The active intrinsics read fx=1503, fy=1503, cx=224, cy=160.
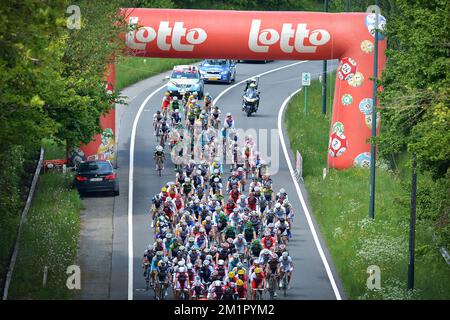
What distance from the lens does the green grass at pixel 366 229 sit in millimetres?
36656

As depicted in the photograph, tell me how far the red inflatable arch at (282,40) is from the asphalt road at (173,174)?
8.68 ft

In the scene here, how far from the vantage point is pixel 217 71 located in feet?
218

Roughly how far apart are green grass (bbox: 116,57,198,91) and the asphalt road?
1.60ft

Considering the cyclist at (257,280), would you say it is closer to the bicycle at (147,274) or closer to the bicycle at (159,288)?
the bicycle at (159,288)

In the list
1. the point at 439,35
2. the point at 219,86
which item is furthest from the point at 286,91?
the point at 439,35

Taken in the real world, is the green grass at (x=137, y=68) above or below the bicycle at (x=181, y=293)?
above

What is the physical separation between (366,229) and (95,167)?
931cm

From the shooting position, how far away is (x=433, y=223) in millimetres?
34594

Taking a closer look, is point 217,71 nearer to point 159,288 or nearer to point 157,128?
point 157,128

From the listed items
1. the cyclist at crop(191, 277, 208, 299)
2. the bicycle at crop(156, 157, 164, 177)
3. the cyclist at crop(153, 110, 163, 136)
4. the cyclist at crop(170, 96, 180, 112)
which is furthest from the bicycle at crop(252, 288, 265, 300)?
the cyclist at crop(170, 96, 180, 112)

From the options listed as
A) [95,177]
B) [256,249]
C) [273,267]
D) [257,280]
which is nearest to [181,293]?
[257,280]

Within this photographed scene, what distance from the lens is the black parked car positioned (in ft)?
152

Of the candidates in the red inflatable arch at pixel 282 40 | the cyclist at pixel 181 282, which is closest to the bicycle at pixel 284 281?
the cyclist at pixel 181 282

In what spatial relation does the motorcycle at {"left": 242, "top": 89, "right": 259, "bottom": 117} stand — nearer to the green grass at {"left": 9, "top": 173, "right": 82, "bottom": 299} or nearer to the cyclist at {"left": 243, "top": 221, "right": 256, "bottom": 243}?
the green grass at {"left": 9, "top": 173, "right": 82, "bottom": 299}
